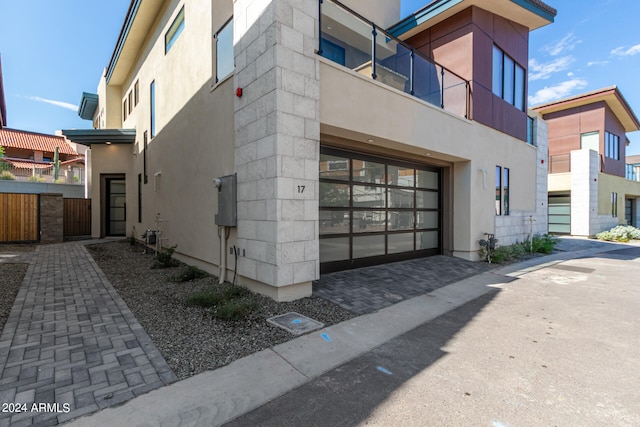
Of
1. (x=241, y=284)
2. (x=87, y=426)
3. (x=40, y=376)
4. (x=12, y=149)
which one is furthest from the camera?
(x=12, y=149)

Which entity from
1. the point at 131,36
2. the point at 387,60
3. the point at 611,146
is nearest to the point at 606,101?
the point at 611,146

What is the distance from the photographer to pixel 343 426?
2129 mm

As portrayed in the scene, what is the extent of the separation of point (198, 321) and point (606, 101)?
77.3ft

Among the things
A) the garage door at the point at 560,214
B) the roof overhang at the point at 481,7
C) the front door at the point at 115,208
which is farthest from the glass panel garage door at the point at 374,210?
the garage door at the point at 560,214

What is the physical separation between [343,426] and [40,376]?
2649 mm

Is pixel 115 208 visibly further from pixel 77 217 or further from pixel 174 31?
pixel 174 31

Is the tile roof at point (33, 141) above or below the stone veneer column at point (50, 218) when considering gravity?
above

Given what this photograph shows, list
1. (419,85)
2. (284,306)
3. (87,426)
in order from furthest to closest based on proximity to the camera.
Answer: (419,85), (284,306), (87,426)

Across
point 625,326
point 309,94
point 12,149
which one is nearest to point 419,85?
point 309,94

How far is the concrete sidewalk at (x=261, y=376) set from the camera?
2188 mm

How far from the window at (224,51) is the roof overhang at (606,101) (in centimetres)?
2011

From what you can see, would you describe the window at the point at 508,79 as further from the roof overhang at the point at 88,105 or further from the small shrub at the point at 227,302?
the roof overhang at the point at 88,105

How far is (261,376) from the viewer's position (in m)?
2.74

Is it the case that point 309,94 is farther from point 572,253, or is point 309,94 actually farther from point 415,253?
point 572,253
